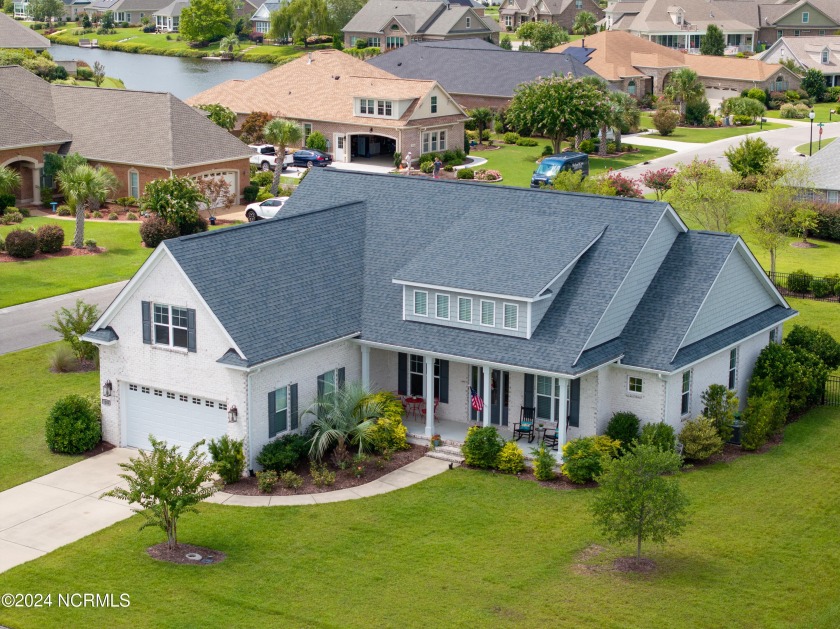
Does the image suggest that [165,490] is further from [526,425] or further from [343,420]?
[526,425]

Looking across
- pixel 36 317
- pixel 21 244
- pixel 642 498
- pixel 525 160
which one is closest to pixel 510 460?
pixel 642 498

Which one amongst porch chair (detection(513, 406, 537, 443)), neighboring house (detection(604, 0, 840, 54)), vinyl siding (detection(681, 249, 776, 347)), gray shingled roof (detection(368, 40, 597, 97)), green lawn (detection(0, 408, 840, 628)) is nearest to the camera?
green lawn (detection(0, 408, 840, 628))

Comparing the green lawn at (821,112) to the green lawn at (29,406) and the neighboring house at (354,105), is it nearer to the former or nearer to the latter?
the neighboring house at (354,105)

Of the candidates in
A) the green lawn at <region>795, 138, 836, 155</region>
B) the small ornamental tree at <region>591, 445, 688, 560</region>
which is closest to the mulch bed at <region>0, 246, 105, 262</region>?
the small ornamental tree at <region>591, 445, 688, 560</region>

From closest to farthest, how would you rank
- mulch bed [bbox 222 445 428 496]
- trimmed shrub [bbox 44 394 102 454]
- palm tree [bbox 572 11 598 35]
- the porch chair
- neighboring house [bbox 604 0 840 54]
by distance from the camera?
mulch bed [bbox 222 445 428 496]
trimmed shrub [bbox 44 394 102 454]
the porch chair
neighboring house [bbox 604 0 840 54]
palm tree [bbox 572 11 598 35]

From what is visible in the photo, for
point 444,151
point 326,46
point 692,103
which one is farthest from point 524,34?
point 444,151

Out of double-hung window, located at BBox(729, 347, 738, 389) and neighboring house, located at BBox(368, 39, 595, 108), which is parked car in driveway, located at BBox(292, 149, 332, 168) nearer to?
neighboring house, located at BBox(368, 39, 595, 108)
